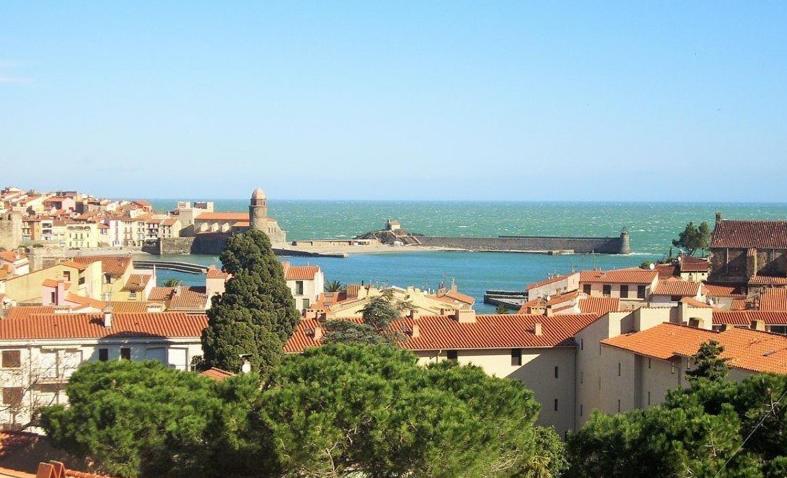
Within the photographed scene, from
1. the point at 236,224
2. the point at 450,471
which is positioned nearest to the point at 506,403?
the point at 450,471

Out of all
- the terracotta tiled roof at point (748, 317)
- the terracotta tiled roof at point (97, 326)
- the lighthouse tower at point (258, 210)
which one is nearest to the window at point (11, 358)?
the terracotta tiled roof at point (97, 326)

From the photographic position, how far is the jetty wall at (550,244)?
121 metres

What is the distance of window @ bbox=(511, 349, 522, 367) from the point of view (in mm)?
25969

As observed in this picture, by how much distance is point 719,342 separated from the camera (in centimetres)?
2081

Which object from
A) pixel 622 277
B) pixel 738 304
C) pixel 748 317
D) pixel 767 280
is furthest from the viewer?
pixel 767 280

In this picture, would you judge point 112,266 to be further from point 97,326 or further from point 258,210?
point 258,210

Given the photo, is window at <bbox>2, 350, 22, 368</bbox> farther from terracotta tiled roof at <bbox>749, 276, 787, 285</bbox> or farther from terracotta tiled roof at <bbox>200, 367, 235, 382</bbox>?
terracotta tiled roof at <bbox>749, 276, 787, 285</bbox>

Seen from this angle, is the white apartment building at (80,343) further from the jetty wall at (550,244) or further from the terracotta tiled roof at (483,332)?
the jetty wall at (550,244)

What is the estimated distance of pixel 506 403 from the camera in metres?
15.5

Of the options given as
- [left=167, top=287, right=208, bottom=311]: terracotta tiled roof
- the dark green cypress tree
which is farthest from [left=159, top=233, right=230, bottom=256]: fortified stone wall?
the dark green cypress tree

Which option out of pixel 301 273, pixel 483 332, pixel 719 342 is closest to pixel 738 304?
pixel 483 332

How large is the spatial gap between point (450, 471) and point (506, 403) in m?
1.77

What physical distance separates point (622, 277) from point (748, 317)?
56.4ft

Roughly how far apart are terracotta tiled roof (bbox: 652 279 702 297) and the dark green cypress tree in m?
18.4
